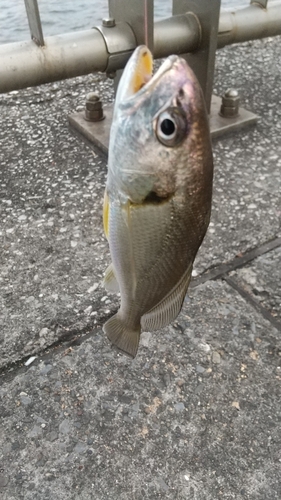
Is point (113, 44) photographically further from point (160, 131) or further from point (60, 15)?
point (60, 15)

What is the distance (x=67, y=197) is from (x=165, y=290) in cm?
177

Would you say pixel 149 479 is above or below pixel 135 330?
below

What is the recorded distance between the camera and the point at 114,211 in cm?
131

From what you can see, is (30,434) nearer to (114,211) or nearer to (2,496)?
(2,496)

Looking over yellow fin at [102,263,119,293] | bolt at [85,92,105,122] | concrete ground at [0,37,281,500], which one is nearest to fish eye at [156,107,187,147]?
yellow fin at [102,263,119,293]

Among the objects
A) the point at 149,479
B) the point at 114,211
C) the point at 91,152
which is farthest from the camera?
the point at 91,152

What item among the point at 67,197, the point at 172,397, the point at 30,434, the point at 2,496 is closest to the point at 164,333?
the point at 172,397

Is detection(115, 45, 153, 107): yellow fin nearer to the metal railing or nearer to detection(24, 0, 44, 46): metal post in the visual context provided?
the metal railing

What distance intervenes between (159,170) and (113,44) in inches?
81.6

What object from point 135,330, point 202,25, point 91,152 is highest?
point 202,25

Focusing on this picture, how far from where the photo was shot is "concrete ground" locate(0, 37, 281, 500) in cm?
174

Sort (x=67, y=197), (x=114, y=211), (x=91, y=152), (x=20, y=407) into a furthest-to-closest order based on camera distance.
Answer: (x=91, y=152) < (x=67, y=197) < (x=20, y=407) < (x=114, y=211)

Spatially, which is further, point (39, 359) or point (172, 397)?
point (39, 359)

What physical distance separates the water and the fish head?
18.5 ft
